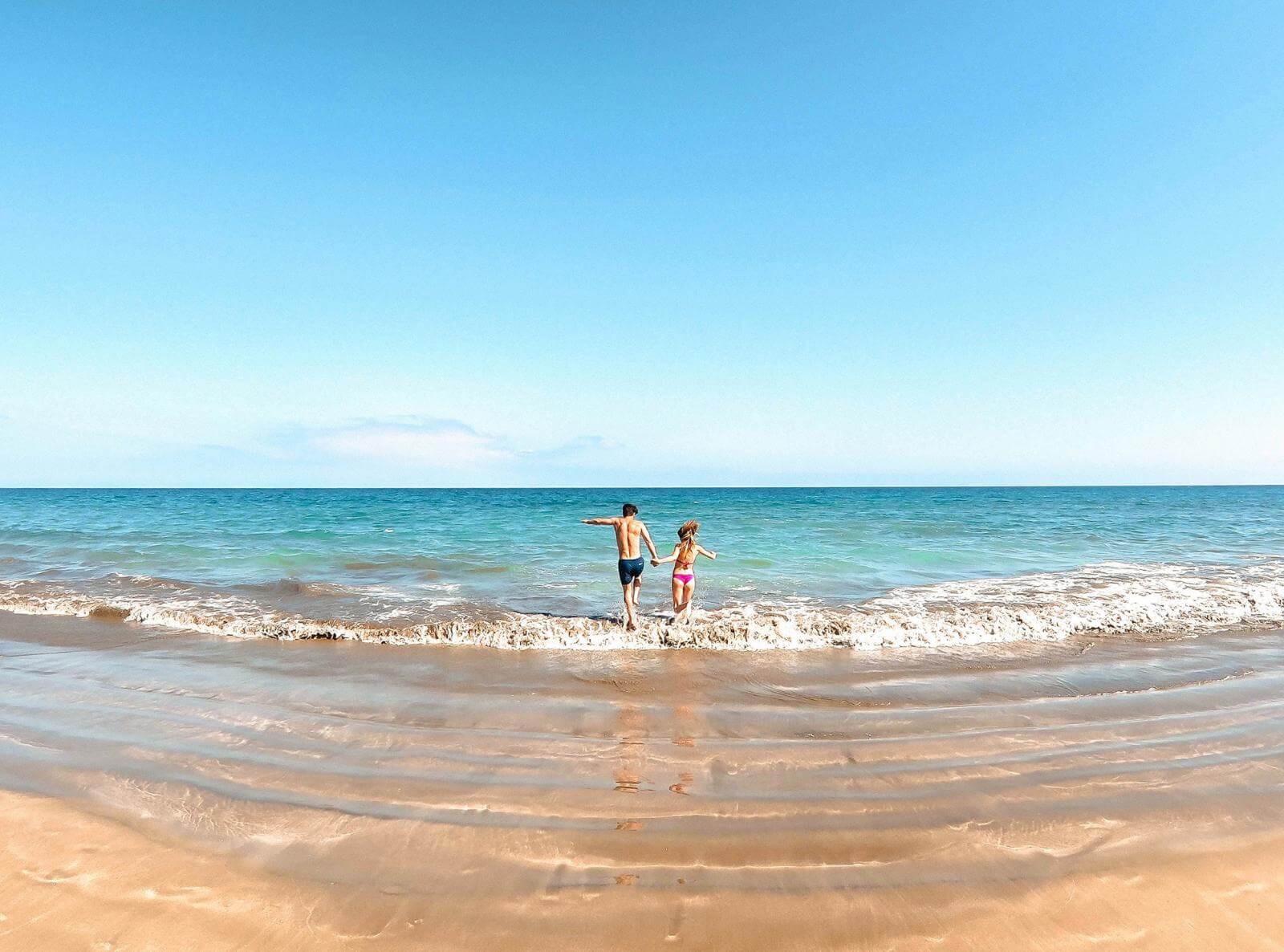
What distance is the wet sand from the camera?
286cm

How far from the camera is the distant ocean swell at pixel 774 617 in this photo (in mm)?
8867

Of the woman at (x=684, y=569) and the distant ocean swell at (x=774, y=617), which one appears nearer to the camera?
the distant ocean swell at (x=774, y=617)

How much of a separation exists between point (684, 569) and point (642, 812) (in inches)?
244

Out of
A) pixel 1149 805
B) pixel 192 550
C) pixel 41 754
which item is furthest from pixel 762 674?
pixel 192 550

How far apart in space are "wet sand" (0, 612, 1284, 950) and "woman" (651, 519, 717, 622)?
10.2 ft

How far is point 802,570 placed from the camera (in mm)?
14914

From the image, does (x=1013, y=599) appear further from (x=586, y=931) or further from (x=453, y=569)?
(x=453, y=569)

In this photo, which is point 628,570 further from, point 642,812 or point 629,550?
point 642,812

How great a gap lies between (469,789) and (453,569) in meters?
11.6

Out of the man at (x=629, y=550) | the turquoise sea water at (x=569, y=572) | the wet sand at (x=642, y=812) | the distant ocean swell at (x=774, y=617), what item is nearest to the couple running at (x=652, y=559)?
the man at (x=629, y=550)

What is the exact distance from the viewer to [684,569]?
9.99 m

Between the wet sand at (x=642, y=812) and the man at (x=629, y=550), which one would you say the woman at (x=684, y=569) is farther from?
the wet sand at (x=642, y=812)

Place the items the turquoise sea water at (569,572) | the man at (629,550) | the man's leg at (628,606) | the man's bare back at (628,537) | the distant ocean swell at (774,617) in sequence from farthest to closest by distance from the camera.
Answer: the turquoise sea water at (569,572) < the man's bare back at (628,537) < the man at (629,550) < the man's leg at (628,606) < the distant ocean swell at (774,617)

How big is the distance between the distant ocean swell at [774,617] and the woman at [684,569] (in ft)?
1.29
